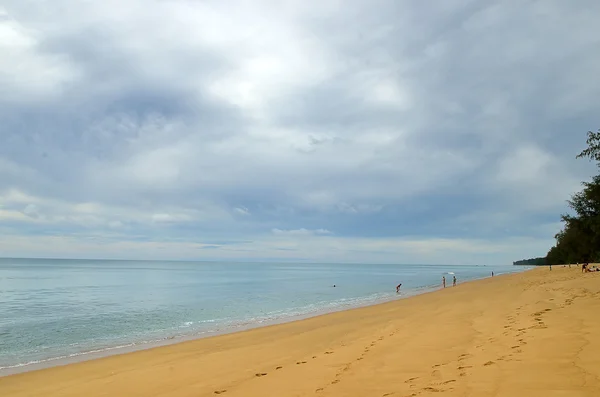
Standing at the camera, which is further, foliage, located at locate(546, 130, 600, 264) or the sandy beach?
foliage, located at locate(546, 130, 600, 264)

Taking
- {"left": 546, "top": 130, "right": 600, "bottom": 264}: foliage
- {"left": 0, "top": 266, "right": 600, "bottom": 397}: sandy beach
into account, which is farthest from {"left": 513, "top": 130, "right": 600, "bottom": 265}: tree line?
{"left": 0, "top": 266, "right": 600, "bottom": 397}: sandy beach

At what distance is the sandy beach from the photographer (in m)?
6.12

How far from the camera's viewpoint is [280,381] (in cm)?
805

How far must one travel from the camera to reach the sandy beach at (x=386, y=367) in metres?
6.12

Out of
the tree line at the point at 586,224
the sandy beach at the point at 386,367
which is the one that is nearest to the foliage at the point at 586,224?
the tree line at the point at 586,224

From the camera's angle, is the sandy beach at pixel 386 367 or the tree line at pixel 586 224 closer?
the sandy beach at pixel 386 367

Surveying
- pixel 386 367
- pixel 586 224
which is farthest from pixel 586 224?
pixel 386 367

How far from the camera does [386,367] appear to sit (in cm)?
805

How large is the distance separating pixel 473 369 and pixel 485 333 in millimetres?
4571

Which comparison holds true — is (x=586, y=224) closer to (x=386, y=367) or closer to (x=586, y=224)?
(x=586, y=224)

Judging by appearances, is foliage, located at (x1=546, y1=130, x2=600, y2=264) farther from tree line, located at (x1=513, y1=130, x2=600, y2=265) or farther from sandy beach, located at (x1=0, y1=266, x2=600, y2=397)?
sandy beach, located at (x1=0, y1=266, x2=600, y2=397)

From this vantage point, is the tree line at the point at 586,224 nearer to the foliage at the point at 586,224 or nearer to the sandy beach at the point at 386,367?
the foliage at the point at 586,224

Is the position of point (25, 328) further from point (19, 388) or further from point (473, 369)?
point (473, 369)

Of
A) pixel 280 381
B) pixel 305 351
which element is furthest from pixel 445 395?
pixel 305 351
